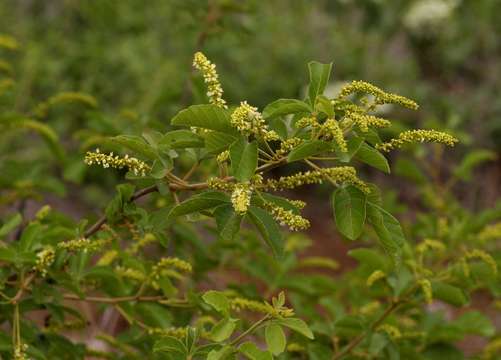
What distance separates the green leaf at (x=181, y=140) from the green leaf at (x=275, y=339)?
0.33 meters

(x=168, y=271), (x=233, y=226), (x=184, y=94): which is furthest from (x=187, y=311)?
(x=184, y=94)

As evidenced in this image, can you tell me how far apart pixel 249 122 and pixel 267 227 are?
0.63 ft

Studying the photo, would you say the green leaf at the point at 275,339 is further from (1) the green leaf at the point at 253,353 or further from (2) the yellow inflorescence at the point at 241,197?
(2) the yellow inflorescence at the point at 241,197

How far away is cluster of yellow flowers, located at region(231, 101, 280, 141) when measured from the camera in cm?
122

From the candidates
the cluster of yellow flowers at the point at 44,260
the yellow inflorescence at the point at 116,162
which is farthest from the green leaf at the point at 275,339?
the cluster of yellow flowers at the point at 44,260

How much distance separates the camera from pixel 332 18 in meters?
8.38

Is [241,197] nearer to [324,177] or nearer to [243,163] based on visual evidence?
[243,163]

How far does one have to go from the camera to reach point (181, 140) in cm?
132

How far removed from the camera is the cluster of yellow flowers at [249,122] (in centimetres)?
122

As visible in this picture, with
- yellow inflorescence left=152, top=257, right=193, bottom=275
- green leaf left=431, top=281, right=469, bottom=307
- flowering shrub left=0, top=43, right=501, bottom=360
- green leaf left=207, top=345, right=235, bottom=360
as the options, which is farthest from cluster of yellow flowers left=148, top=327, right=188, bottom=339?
green leaf left=431, top=281, right=469, bottom=307

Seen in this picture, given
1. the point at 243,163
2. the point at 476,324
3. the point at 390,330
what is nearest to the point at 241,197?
the point at 243,163

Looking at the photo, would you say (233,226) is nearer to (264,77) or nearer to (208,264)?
(208,264)

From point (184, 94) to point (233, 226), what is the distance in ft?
7.77

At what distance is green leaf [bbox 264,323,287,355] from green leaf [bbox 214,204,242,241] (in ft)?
0.55
